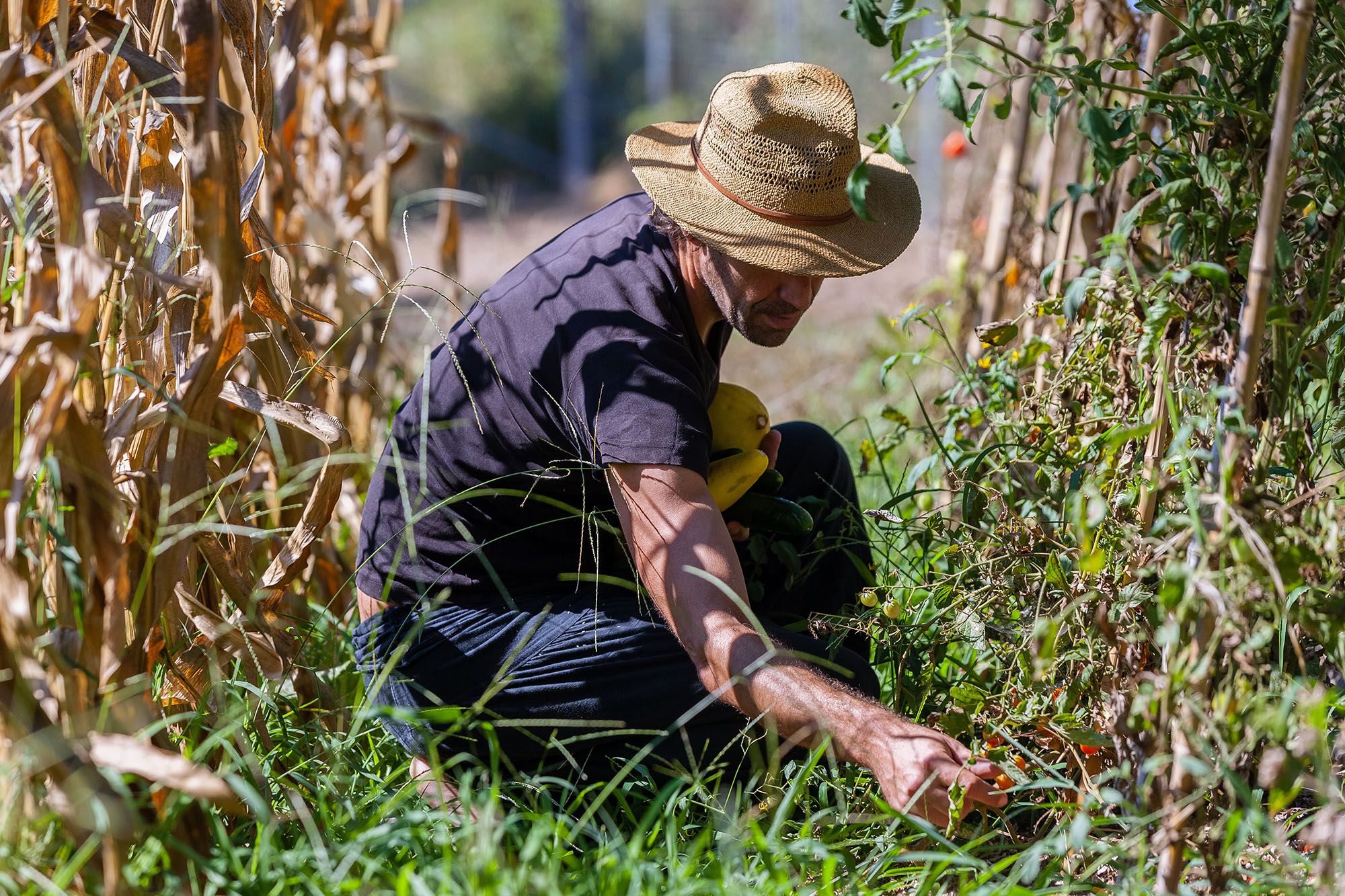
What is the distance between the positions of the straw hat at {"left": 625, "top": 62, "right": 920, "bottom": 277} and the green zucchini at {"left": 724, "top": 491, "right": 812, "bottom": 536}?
1.41ft

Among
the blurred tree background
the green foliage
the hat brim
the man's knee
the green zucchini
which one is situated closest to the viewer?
the green foliage

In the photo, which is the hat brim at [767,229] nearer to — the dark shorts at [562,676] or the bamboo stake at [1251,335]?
the dark shorts at [562,676]

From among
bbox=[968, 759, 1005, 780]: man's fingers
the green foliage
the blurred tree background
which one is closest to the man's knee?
the green foliage

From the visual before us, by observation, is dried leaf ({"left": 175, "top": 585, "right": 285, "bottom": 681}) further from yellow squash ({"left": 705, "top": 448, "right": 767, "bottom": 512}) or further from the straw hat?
the straw hat

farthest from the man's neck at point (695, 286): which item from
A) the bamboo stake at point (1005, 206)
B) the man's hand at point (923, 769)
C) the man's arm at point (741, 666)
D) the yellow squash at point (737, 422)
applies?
the bamboo stake at point (1005, 206)

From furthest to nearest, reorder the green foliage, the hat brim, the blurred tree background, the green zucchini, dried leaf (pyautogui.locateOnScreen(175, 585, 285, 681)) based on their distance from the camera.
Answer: the blurred tree background < the green zucchini < the hat brim < dried leaf (pyautogui.locateOnScreen(175, 585, 285, 681)) < the green foliage

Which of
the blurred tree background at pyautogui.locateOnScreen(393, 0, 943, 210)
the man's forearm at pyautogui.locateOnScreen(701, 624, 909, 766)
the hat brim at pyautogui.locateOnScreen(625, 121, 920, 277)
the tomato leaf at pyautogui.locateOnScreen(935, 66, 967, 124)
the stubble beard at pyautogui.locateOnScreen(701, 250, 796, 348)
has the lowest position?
the man's forearm at pyautogui.locateOnScreen(701, 624, 909, 766)

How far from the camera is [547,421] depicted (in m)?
1.72

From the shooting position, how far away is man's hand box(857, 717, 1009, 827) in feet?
4.68

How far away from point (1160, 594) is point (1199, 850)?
1.35ft

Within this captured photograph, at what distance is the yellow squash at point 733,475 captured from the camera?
181 cm

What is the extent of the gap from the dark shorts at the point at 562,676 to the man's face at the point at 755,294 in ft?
1.09

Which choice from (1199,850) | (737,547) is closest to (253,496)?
(737,547)

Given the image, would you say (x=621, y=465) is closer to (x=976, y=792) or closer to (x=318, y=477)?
(x=318, y=477)
